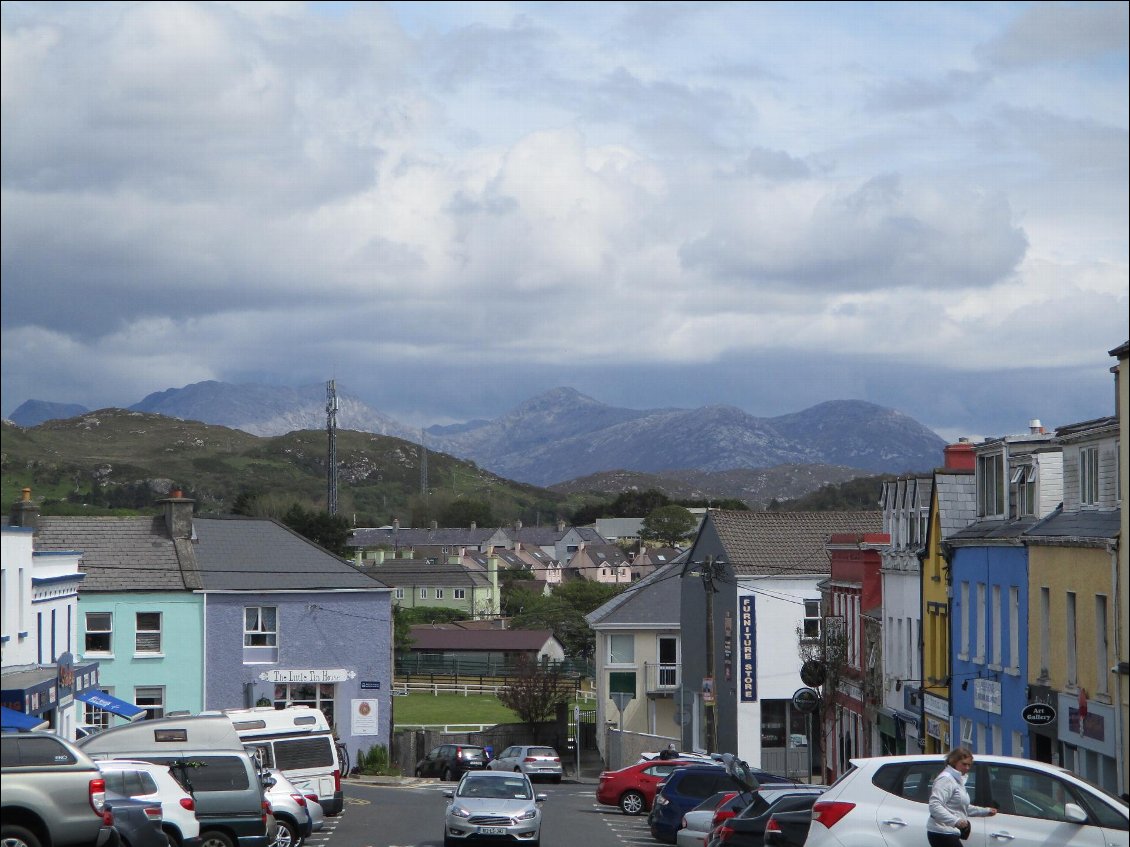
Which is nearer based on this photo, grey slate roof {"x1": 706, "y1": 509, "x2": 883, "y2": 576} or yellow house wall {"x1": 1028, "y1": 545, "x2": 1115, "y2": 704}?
yellow house wall {"x1": 1028, "y1": 545, "x2": 1115, "y2": 704}

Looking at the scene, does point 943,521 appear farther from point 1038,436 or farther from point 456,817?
point 456,817

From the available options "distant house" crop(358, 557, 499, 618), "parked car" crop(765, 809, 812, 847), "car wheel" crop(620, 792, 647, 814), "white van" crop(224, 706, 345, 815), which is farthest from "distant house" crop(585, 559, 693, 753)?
"distant house" crop(358, 557, 499, 618)

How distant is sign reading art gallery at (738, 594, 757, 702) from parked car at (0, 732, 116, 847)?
123 feet

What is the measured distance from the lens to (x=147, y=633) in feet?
172

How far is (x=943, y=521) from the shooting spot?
119 ft

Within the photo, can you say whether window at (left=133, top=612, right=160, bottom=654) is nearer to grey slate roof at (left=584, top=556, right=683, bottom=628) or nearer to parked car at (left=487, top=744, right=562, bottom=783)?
parked car at (left=487, top=744, right=562, bottom=783)

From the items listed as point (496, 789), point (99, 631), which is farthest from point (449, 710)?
point (496, 789)

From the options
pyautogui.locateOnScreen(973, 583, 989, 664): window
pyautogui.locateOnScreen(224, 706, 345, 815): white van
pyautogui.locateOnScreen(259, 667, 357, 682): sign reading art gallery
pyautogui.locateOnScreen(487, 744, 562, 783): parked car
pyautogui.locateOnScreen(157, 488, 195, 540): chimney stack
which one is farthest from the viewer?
pyautogui.locateOnScreen(487, 744, 562, 783): parked car

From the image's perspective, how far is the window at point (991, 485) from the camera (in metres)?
33.9

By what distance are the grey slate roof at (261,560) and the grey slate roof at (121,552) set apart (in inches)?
36.5

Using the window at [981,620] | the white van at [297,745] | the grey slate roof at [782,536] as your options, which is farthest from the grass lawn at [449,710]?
→ the window at [981,620]

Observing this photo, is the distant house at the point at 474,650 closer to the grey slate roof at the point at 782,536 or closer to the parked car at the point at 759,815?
the grey slate roof at the point at 782,536

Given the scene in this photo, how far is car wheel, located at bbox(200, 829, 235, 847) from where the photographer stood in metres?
25.1

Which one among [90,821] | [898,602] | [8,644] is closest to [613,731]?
[898,602]
